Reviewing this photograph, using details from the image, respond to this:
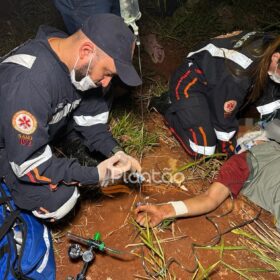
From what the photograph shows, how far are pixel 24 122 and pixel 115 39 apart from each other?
0.61 m

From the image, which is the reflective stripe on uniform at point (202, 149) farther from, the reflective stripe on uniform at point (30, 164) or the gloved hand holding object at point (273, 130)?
the reflective stripe on uniform at point (30, 164)

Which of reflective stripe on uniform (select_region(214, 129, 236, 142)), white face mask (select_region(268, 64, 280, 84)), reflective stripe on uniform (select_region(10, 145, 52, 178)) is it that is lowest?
reflective stripe on uniform (select_region(214, 129, 236, 142))

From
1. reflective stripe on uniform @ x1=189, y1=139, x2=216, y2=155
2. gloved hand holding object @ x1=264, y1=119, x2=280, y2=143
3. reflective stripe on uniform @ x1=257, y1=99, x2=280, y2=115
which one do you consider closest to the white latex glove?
reflective stripe on uniform @ x1=189, y1=139, x2=216, y2=155

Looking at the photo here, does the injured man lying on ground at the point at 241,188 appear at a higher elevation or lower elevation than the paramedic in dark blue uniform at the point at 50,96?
lower

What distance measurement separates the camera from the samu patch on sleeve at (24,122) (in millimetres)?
1824

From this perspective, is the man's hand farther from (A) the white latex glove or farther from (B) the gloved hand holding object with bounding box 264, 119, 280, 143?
(B) the gloved hand holding object with bounding box 264, 119, 280, 143

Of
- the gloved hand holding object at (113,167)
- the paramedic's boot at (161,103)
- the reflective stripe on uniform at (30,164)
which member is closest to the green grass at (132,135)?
the paramedic's boot at (161,103)

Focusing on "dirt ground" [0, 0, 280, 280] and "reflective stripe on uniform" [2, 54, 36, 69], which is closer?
"reflective stripe on uniform" [2, 54, 36, 69]

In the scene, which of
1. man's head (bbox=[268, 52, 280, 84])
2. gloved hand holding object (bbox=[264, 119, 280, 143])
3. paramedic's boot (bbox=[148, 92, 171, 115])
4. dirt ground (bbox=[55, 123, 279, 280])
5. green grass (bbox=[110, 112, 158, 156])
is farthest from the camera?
paramedic's boot (bbox=[148, 92, 171, 115])

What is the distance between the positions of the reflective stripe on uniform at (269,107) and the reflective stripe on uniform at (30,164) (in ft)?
6.67

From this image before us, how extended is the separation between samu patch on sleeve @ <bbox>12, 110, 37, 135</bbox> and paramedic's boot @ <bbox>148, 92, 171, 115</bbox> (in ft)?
5.53

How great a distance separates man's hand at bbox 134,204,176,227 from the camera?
257 cm

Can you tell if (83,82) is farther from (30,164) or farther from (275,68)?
(275,68)

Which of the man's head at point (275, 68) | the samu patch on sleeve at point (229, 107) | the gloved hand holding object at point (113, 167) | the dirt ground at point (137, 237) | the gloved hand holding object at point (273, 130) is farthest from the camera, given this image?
the gloved hand holding object at point (273, 130)
